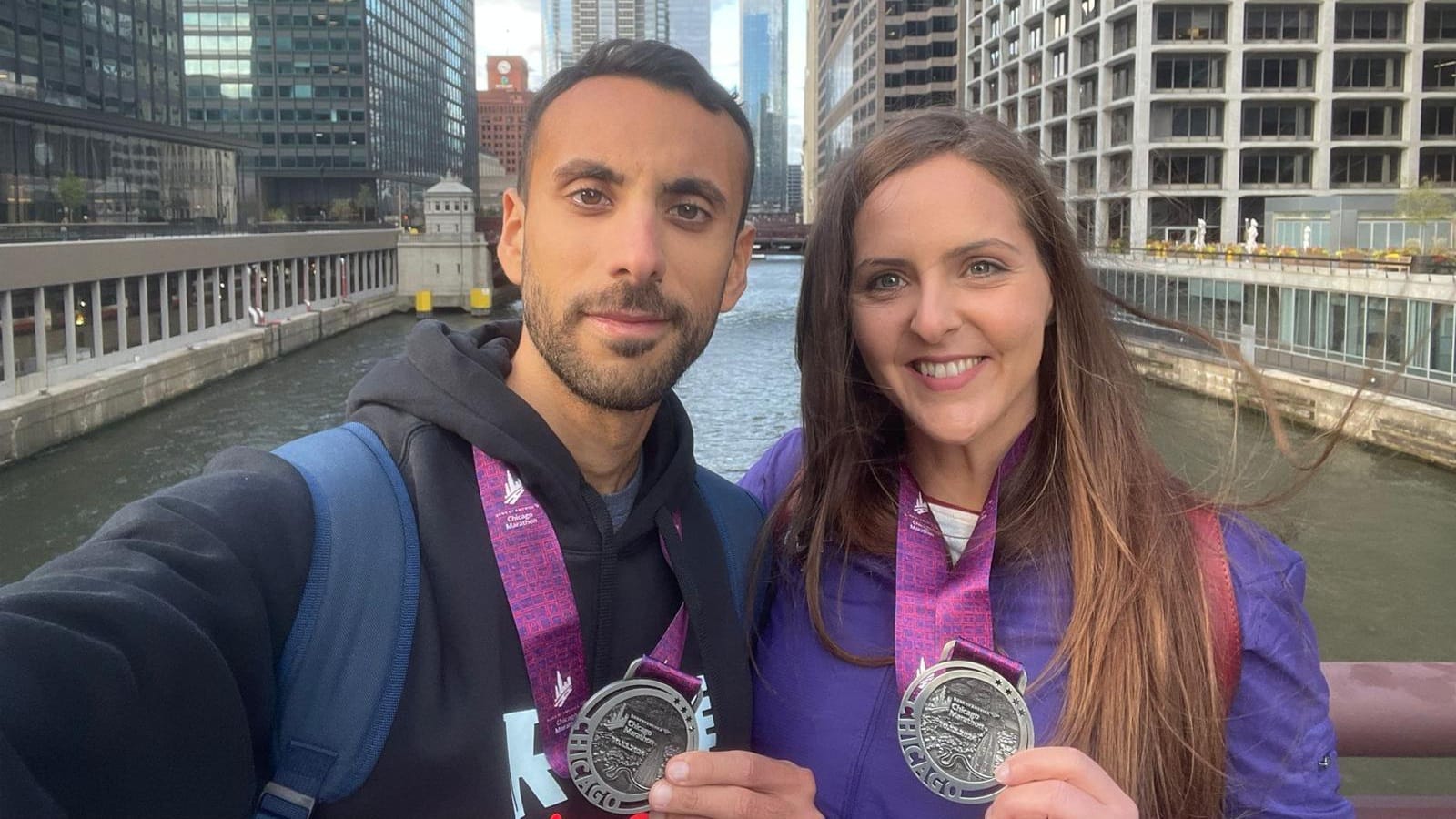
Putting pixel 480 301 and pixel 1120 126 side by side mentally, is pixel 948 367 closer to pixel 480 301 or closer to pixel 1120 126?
pixel 1120 126

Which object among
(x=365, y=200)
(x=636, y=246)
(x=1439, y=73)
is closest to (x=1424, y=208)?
(x=1439, y=73)

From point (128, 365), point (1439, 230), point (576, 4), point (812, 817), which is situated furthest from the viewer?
point (576, 4)

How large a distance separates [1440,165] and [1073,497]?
49.7m

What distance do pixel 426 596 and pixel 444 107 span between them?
9816 cm

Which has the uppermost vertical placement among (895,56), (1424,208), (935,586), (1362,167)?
(895,56)

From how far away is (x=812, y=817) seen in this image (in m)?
1.56

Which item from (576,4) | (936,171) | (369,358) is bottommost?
(369,358)

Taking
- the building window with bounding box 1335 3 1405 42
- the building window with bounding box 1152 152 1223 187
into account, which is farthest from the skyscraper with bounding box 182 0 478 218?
the building window with bounding box 1335 3 1405 42

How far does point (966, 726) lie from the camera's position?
177 cm

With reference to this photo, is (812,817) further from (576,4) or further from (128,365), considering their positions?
(576,4)

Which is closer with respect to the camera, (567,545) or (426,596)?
(426,596)

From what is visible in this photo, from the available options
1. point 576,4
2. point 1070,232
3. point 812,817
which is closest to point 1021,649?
point 812,817

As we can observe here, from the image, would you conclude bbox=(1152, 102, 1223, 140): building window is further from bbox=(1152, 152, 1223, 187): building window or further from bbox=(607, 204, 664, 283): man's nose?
bbox=(607, 204, 664, 283): man's nose

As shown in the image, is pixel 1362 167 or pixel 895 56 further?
pixel 895 56
